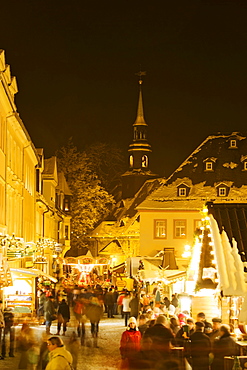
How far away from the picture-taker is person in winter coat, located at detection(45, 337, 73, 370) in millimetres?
12578

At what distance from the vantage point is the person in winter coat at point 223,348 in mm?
15477

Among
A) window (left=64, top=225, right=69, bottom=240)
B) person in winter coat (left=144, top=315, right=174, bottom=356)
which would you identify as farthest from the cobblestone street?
window (left=64, top=225, right=69, bottom=240)

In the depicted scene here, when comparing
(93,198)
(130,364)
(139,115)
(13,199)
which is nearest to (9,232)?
(13,199)

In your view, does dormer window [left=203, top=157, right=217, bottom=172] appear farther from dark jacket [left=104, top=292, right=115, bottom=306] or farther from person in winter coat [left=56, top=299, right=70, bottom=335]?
person in winter coat [left=56, top=299, right=70, bottom=335]

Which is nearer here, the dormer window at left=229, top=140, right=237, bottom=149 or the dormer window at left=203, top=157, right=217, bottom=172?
the dormer window at left=203, top=157, right=217, bottom=172

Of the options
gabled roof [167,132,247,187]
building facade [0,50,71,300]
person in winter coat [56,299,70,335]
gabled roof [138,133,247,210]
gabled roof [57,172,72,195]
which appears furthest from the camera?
gabled roof [57,172,72,195]

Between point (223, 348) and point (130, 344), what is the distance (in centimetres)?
233

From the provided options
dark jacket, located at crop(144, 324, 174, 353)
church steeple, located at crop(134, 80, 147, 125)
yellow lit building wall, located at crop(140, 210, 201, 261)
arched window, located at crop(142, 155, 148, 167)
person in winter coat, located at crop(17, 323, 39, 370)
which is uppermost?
church steeple, located at crop(134, 80, 147, 125)

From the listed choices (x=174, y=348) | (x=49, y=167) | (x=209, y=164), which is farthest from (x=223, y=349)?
(x=49, y=167)

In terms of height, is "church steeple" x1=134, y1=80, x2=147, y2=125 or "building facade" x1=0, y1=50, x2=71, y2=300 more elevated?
"church steeple" x1=134, y1=80, x2=147, y2=125

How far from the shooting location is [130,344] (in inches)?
675

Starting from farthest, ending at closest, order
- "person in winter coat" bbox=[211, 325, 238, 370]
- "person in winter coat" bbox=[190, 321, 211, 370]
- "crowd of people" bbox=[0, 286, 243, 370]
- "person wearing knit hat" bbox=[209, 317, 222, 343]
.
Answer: "person wearing knit hat" bbox=[209, 317, 222, 343] → "person in winter coat" bbox=[190, 321, 211, 370] → "person in winter coat" bbox=[211, 325, 238, 370] → "crowd of people" bbox=[0, 286, 243, 370]

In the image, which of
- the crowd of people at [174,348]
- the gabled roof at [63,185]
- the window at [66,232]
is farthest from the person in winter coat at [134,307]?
the window at [66,232]

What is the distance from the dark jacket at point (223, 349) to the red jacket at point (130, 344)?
5.68 feet
